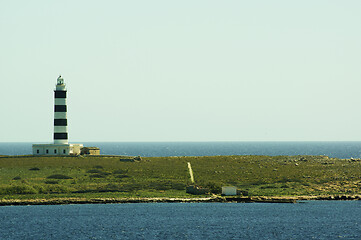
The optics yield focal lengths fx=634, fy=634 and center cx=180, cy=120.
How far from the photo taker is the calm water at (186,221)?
71.1 m

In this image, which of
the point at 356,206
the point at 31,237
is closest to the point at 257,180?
the point at 356,206

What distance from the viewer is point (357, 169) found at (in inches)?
5012

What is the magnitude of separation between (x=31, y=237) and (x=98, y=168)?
50454 millimetres

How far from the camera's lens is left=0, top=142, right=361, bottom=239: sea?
7112cm

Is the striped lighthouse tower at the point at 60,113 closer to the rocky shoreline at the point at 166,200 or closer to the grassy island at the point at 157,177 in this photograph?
the grassy island at the point at 157,177

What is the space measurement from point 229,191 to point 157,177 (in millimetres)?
19861

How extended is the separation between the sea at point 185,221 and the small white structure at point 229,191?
4.99 meters

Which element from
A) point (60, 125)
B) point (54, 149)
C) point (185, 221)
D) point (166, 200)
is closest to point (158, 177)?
point (166, 200)

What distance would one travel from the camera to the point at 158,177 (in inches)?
4444

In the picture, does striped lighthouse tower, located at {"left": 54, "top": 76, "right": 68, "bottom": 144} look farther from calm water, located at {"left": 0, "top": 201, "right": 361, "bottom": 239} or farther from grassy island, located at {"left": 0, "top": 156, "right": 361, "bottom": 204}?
calm water, located at {"left": 0, "top": 201, "right": 361, "bottom": 239}

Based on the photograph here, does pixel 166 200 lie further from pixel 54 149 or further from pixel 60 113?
pixel 54 149

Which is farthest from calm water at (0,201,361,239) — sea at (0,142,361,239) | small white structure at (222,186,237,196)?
small white structure at (222,186,237,196)

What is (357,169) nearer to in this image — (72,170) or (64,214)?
(72,170)

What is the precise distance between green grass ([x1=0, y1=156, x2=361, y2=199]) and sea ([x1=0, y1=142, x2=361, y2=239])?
8059 mm
